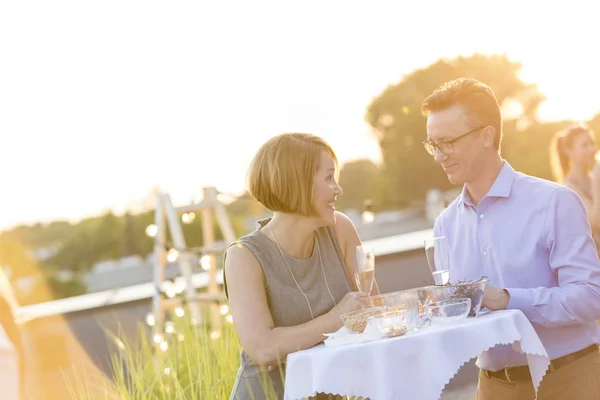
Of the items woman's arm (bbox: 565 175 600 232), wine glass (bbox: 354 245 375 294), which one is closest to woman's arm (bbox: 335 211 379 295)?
wine glass (bbox: 354 245 375 294)

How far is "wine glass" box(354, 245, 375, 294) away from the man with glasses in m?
0.26

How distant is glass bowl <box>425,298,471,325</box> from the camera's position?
109 inches

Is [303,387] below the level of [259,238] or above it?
below

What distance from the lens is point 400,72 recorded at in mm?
40375

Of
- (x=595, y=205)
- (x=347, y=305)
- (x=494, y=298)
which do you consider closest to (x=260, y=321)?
(x=347, y=305)

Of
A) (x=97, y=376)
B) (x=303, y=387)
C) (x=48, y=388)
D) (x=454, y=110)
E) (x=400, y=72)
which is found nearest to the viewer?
(x=303, y=387)

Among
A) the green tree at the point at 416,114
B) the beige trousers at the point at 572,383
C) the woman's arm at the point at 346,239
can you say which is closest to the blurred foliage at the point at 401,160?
the green tree at the point at 416,114

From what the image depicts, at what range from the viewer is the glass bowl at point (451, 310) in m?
2.78

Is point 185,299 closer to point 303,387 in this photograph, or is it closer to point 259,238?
point 259,238

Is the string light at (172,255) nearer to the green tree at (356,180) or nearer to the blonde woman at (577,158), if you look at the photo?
the blonde woman at (577,158)

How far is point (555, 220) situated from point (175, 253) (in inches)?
201

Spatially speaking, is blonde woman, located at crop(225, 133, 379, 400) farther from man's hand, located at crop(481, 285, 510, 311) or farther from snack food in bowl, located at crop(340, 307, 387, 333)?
man's hand, located at crop(481, 285, 510, 311)

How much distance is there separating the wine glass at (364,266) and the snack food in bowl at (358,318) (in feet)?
0.40

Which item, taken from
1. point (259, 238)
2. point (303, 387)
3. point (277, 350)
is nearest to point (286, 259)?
point (259, 238)
